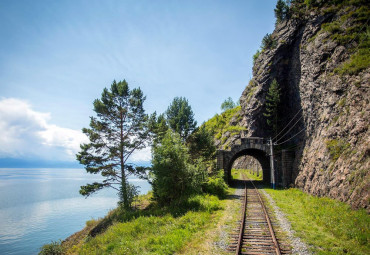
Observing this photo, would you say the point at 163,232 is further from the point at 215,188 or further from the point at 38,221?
the point at 38,221

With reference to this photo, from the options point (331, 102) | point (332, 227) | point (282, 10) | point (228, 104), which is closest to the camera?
point (332, 227)

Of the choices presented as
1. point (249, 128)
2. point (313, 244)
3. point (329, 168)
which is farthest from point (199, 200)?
point (249, 128)

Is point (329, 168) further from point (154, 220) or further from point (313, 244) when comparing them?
Answer: point (154, 220)

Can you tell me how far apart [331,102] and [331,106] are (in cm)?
39

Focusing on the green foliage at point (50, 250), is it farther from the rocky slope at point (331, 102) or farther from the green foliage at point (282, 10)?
the green foliage at point (282, 10)

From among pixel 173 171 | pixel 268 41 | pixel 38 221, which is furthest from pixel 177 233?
pixel 268 41

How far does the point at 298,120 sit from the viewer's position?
93.3 feet

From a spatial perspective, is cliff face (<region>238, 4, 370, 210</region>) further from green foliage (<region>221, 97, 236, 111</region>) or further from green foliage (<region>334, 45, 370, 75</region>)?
green foliage (<region>221, 97, 236, 111</region>)

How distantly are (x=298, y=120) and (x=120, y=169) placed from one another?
2542cm

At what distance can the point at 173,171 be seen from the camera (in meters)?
17.9

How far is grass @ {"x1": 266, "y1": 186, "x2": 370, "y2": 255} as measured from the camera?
8266 millimetres

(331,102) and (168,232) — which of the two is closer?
(168,232)

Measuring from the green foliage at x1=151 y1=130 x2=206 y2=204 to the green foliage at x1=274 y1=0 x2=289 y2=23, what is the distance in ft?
118

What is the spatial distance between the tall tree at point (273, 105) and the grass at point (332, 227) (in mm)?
Answer: 22027
